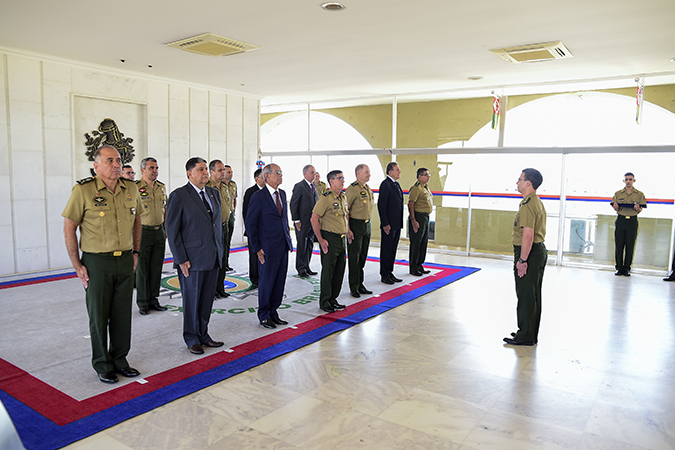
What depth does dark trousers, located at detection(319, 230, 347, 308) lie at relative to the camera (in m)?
5.52

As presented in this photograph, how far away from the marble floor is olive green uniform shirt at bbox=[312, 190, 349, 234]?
45.4 inches

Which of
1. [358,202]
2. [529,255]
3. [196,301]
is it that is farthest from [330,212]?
[529,255]

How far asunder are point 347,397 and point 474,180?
24.9 ft

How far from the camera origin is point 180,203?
160 inches

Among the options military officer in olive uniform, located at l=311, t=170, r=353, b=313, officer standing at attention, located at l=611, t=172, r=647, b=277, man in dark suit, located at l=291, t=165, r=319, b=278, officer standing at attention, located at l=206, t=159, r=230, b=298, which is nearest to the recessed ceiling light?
military officer in olive uniform, located at l=311, t=170, r=353, b=313

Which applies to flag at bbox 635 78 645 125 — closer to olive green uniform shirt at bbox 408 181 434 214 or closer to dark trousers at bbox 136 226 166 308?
olive green uniform shirt at bbox 408 181 434 214

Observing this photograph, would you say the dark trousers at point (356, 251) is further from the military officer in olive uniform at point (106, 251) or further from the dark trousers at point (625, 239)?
the dark trousers at point (625, 239)

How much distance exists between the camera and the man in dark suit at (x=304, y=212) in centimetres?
722

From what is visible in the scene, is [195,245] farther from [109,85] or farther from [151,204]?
[109,85]

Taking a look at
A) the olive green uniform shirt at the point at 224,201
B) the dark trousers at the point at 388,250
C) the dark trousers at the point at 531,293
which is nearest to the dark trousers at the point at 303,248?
the dark trousers at the point at 388,250

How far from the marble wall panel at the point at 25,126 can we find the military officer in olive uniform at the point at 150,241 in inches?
124

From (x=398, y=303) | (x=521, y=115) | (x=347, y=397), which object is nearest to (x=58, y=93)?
(x=398, y=303)

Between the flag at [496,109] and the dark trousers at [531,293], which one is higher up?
the flag at [496,109]

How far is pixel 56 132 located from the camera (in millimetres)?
7637
